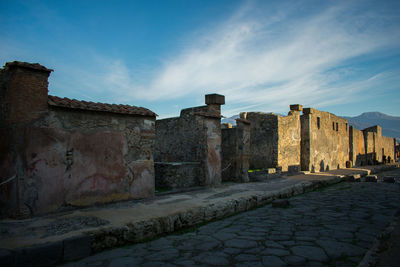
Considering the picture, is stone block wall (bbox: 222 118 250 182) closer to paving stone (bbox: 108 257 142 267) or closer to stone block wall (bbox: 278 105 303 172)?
stone block wall (bbox: 278 105 303 172)

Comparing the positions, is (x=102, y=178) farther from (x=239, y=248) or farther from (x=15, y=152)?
(x=239, y=248)

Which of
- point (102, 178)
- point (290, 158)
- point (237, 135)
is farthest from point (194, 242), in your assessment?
point (290, 158)

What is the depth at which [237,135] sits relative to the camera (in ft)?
30.5

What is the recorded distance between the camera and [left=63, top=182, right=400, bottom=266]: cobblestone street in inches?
118

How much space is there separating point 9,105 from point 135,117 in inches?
92.1

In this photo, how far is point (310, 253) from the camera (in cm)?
313

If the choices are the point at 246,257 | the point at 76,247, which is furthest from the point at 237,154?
the point at 76,247

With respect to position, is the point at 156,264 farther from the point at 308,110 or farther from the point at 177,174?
the point at 308,110

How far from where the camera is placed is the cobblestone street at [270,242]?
299cm

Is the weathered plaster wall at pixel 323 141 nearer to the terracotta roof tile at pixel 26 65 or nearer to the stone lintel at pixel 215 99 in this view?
the stone lintel at pixel 215 99

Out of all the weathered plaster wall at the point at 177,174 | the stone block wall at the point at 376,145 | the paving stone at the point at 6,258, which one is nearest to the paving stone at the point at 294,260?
the paving stone at the point at 6,258

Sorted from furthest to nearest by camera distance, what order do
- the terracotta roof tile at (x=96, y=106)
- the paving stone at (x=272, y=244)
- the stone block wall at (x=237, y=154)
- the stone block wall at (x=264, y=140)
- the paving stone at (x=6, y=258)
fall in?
the stone block wall at (x=264, y=140) → the stone block wall at (x=237, y=154) → the terracotta roof tile at (x=96, y=106) → the paving stone at (x=272, y=244) → the paving stone at (x=6, y=258)

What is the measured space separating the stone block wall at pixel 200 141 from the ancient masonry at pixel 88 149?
0.10 ft

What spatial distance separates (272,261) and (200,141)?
5403 mm
